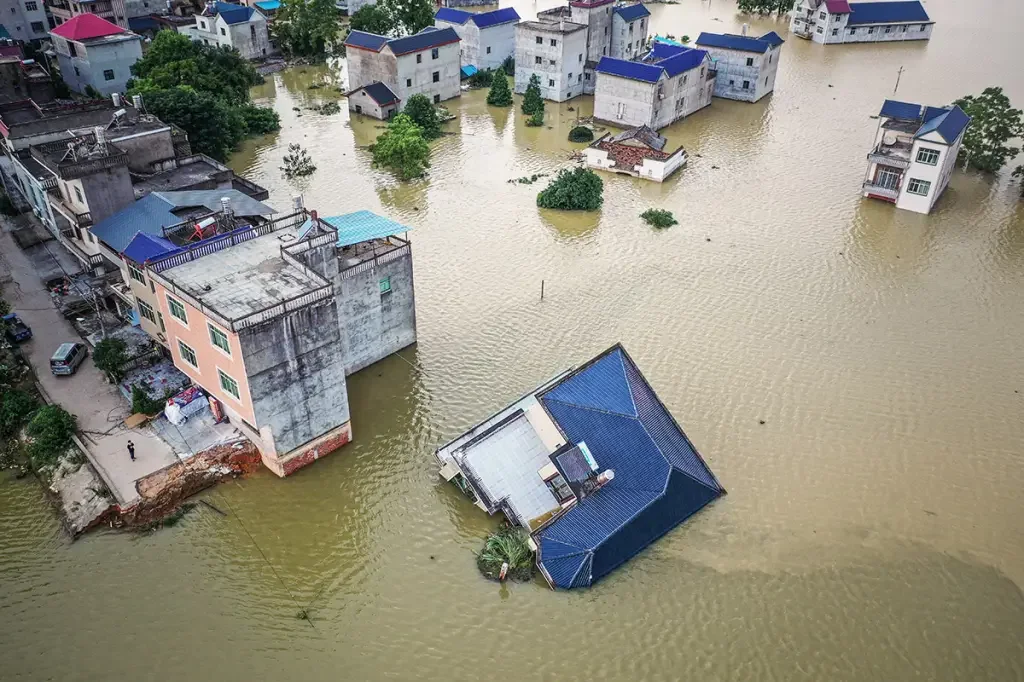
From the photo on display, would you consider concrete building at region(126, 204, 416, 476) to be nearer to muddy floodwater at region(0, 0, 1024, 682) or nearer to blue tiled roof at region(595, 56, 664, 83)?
muddy floodwater at region(0, 0, 1024, 682)

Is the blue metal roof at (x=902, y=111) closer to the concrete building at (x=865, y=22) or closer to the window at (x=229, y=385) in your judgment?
the concrete building at (x=865, y=22)

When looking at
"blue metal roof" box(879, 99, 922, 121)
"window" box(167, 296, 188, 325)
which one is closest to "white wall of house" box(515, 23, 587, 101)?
"blue metal roof" box(879, 99, 922, 121)

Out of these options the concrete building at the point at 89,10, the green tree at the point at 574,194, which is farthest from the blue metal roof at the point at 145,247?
the concrete building at the point at 89,10

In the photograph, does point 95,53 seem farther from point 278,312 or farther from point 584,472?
point 584,472

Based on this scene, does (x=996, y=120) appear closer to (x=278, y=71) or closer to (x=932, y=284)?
(x=932, y=284)

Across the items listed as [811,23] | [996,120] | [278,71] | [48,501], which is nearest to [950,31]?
[811,23]
